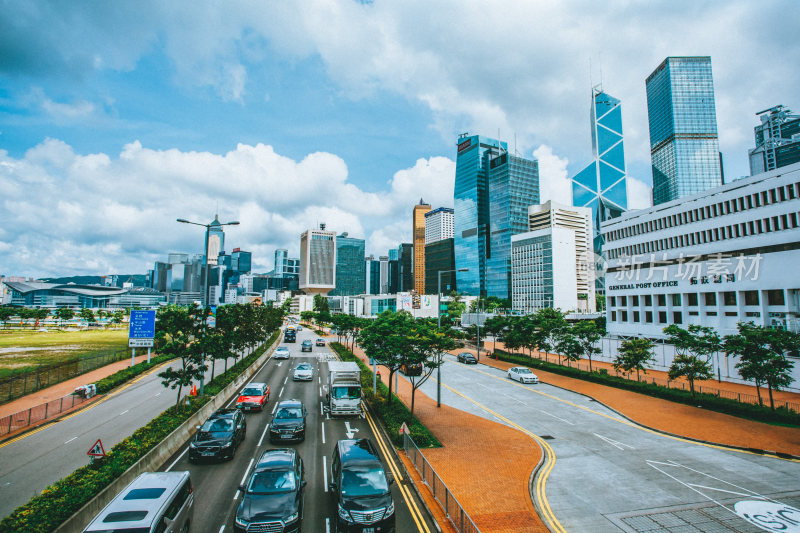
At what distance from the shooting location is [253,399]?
82.8 ft

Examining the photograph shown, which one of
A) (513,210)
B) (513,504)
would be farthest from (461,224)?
(513,504)

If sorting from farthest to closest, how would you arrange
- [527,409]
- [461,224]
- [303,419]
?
1. [461,224]
2. [527,409]
3. [303,419]

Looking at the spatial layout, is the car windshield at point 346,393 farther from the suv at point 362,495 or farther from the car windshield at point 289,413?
the suv at point 362,495

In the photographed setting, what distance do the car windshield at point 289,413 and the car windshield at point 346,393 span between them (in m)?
4.14

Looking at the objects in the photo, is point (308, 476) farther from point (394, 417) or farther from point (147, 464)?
point (394, 417)

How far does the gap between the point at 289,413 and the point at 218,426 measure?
148 inches

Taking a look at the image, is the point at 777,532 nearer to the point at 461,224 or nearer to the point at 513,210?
the point at 513,210

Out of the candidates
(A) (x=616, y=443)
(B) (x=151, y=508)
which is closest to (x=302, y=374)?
(A) (x=616, y=443)

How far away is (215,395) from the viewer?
26234 millimetres

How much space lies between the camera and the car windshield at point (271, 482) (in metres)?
11.5

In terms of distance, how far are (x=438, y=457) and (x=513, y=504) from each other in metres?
5.04

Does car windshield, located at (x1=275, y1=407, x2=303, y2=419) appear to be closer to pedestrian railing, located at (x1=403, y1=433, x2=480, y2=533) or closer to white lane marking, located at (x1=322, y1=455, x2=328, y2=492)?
white lane marking, located at (x1=322, y1=455, x2=328, y2=492)

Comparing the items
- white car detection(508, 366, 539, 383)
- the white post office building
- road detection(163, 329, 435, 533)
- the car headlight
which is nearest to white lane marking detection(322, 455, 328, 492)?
road detection(163, 329, 435, 533)

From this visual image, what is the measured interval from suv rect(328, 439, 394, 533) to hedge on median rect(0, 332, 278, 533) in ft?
24.5
